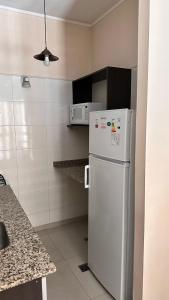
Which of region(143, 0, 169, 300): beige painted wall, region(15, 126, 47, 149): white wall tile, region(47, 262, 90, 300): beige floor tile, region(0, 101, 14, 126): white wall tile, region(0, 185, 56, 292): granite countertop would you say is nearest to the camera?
region(0, 185, 56, 292): granite countertop

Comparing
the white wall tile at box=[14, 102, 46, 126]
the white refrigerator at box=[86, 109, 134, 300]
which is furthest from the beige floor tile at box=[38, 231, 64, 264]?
the white wall tile at box=[14, 102, 46, 126]

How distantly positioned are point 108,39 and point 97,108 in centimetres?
91

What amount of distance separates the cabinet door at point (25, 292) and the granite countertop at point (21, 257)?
0.07 meters

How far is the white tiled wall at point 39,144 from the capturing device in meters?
2.74

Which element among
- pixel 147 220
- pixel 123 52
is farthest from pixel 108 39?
pixel 147 220

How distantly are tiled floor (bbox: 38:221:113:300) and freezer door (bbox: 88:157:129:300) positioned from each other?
116 mm

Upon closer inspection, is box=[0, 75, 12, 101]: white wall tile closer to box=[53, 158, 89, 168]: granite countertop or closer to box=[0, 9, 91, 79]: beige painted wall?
box=[0, 9, 91, 79]: beige painted wall

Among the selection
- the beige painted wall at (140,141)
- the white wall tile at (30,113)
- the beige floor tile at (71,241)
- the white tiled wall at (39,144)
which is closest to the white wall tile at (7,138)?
the white tiled wall at (39,144)

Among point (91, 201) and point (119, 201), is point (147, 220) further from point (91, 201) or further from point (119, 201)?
point (91, 201)

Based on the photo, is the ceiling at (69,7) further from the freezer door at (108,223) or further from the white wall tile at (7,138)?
the freezer door at (108,223)

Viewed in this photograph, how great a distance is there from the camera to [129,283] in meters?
1.82

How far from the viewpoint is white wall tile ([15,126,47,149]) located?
2804mm

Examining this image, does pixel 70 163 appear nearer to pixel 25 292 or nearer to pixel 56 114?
pixel 56 114

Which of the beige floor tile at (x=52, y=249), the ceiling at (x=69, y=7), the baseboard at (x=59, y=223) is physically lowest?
the beige floor tile at (x=52, y=249)
